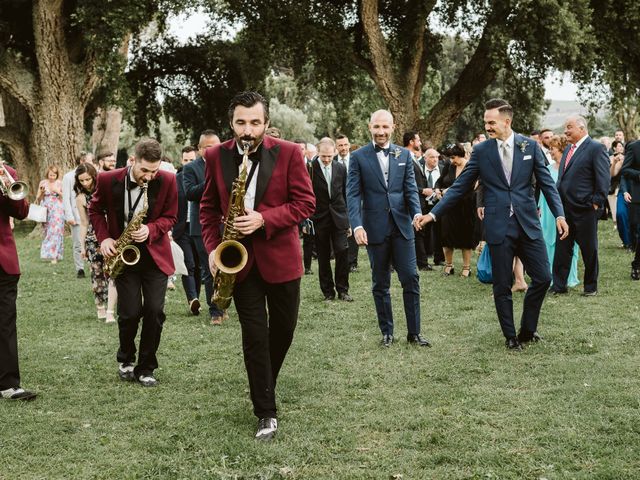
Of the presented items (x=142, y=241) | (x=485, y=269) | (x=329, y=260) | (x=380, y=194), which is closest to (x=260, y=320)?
(x=142, y=241)

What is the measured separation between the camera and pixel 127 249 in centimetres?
677

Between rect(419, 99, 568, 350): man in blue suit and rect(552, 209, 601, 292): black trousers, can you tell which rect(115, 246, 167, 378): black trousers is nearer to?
rect(419, 99, 568, 350): man in blue suit

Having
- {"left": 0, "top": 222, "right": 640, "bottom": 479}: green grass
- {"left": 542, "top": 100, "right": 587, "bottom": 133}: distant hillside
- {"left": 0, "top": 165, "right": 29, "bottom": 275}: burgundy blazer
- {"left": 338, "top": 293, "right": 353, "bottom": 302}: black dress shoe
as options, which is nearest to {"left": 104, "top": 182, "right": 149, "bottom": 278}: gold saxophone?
{"left": 0, "top": 165, "right": 29, "bottom": 275}: burgundy blazer

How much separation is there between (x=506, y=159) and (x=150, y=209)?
3.54m

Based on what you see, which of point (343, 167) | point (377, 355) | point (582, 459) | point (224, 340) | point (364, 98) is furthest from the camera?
point (364, 98)

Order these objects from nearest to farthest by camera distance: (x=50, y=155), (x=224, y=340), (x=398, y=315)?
(x=224, y=340), (x=398, y=315), (x=50, y=155)

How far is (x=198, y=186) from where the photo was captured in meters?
9.27

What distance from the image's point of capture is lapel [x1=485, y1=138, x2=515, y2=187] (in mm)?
7590

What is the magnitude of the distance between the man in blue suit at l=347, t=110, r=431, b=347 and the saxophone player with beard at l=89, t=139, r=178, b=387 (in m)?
2.04

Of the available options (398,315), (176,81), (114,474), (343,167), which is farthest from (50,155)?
(114,474)

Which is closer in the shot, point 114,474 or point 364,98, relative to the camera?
point 114,474

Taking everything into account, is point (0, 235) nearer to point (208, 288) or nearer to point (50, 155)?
point (208, 288)

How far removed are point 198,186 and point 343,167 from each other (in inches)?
131

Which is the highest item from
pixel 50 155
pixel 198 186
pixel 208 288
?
pixel 50 155
